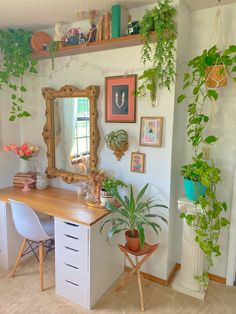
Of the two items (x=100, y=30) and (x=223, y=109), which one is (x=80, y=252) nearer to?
(x=223, y=109)

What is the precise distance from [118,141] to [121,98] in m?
0.40

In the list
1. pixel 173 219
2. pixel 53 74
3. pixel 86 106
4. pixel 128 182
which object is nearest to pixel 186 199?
pixel 173 219

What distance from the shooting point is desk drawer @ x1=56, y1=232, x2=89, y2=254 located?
1858 millimetres

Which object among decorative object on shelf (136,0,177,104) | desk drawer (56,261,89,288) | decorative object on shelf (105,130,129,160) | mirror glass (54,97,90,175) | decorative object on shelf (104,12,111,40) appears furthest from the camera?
mirror glass (54,97,90,175)

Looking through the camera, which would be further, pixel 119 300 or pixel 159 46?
pixel 119 300

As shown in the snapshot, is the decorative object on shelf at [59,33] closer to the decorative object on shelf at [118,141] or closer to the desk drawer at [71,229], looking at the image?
the decorative object on shelf at [118,141]

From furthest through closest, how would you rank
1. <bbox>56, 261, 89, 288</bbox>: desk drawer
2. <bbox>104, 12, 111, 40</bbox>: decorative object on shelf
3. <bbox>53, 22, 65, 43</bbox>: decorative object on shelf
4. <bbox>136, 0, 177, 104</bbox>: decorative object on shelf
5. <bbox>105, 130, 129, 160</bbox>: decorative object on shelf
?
<bbox>53, 22, 65, 43</bbox>: decorative object on shelf, <bbox>105, 130, 129, 160</bbox>: decorative object on shelf, <bbox>104, 12, 111, 40</bbox>: decorative object on shelf, <bbox>56, 261, 89, 288</bbox>: desk drawer, <bbox>136, 0, 177, 104</bbox>: decorative object on shelf

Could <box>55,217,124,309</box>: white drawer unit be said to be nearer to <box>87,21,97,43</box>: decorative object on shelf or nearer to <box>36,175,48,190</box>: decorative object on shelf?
<box>36,175,48,190</box>: decorative object on shelf

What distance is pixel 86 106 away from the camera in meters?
2.40

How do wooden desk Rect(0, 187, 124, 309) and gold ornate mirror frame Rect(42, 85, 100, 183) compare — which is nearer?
wooden desk Rect(0, 187, 124, 309)

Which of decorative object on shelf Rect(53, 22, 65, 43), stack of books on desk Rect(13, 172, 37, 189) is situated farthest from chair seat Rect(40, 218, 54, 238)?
decorative object on shelf Rect(53, 22, 65, 43)

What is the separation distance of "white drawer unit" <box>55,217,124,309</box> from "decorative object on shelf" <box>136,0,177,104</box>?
1.23 meters

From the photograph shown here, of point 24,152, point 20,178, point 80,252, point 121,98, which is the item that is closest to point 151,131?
point 121,98

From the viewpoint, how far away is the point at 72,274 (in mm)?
1957
